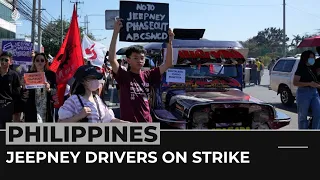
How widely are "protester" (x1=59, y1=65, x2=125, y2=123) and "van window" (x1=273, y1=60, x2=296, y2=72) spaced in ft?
38.4

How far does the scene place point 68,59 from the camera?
5.53 metres

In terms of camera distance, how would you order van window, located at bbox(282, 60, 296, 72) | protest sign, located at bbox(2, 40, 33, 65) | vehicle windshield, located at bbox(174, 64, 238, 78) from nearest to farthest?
vehicle windshield, located at bbox(174, 64, 238, 78) < protest sign, located at bbox(2, 40, 33, 65) < van window, located at bbox(282, 60, 296, 72)

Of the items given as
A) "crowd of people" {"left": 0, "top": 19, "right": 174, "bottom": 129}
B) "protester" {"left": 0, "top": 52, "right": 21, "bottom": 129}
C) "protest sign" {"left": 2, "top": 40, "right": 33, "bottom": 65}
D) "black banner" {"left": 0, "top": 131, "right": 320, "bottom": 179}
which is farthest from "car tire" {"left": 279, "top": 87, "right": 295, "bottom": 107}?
"black banner" {"left": 0, "top": 131, "right": 320, "bottom": 179}

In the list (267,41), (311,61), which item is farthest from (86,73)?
(267,41)

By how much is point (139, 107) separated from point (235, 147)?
75.1 inches

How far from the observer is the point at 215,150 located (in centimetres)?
→ 230

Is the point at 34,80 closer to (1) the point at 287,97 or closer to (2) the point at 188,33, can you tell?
(2) the point at 188,33

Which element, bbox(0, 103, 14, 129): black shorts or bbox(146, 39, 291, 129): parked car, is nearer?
bbox(0, 103, 14, 129): black shorts

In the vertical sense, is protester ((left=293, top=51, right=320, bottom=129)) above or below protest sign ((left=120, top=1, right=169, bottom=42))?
below

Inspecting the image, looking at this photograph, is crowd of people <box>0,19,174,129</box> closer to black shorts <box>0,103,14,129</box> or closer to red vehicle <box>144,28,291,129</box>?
black shorts <box>0,103,14,129</box>

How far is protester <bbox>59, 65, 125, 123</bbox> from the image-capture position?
3076mm

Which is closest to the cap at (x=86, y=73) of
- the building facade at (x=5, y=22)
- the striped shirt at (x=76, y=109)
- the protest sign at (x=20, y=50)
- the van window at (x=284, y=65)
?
the striped shirt at (x=76, y=109)

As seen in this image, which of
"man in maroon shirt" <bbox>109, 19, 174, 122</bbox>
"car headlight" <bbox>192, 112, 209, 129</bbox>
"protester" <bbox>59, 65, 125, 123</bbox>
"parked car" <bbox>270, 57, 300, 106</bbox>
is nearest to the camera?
"protester" <bbox>59, 65, 125, 123</bbox>

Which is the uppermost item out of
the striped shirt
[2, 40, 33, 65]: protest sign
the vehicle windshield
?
[2, 40, 33, 65]: protest sign
